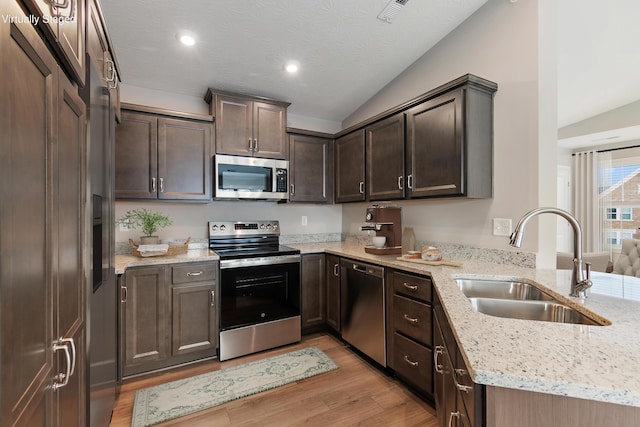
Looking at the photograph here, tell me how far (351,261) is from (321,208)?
1.25m

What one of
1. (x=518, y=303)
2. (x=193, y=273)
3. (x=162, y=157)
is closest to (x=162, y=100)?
(x=162, y=157)

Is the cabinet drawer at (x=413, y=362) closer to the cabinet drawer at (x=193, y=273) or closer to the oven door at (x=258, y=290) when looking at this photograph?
the oven door at (x=258, y=290)

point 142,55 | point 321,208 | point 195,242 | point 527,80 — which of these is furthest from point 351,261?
point 142,55

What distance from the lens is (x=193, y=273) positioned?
2477 mm

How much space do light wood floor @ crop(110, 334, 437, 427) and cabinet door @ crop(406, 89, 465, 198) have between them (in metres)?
1.50

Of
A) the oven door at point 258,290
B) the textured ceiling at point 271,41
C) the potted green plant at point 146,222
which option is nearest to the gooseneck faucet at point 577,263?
the textured ceiling at point 271,41

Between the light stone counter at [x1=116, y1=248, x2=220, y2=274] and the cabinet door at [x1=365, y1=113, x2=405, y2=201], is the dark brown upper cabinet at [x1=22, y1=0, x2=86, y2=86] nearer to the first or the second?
the light stone counter at [x1=116, y1=248, x2=220, y2=274]

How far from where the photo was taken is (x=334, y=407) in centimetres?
200

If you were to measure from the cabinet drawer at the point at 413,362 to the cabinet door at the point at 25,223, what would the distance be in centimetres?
190

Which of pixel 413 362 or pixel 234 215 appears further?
pixel 234 215

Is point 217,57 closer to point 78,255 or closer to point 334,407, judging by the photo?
point 78,255

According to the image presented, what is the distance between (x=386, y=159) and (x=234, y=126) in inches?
59.8

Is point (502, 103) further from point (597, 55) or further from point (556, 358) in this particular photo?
point (556, 358)

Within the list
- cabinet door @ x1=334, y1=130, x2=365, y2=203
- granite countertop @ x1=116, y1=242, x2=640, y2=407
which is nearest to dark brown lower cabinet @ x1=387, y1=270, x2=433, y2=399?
granite countertop @ x1=116, y1=242, x2=640, y2=407
